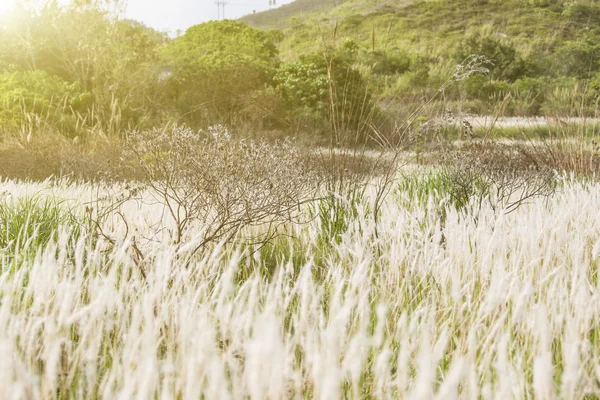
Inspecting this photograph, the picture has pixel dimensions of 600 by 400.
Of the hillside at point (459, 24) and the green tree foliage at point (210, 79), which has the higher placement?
the hillside at point (459, 24)

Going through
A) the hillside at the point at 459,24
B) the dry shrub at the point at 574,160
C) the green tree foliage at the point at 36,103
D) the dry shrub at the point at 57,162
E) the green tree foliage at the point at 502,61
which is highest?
the hillside at the point at 459,24

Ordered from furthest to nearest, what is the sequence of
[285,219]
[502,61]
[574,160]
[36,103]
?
[502,61], [36,103], [574,160], [285,219]

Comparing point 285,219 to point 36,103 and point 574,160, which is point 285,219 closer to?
point 574,160

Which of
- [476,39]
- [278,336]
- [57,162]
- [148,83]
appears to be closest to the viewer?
[278,336]

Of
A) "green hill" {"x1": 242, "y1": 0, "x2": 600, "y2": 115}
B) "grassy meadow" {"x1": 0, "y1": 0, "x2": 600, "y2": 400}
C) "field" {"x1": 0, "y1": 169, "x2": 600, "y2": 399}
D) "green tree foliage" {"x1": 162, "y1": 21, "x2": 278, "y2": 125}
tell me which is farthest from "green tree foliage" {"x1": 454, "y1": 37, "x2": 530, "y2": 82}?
"field" {"x1": 0, "y1": 169, "x2": 600, "y2": 399}

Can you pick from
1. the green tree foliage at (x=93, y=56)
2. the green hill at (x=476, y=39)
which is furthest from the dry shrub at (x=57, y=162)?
A: the green hill at (x=476, y=39)

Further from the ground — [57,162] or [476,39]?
[476,39]

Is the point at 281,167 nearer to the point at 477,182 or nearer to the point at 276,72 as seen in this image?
the point at 477,182

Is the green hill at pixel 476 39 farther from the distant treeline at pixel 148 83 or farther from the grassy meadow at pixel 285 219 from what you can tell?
the distant treeline at pixel 148 83

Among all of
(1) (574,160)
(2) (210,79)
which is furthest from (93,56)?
(1) (574,160)

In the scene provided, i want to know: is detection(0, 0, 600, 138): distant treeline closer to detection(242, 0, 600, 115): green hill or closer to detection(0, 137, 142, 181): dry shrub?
detection(0, 137, 142, 181): dry shrub

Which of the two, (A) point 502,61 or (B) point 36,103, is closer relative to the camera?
(B) point 36,103

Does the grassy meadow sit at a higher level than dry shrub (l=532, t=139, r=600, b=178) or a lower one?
higher

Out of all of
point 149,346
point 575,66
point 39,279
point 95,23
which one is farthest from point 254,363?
point 575,66
